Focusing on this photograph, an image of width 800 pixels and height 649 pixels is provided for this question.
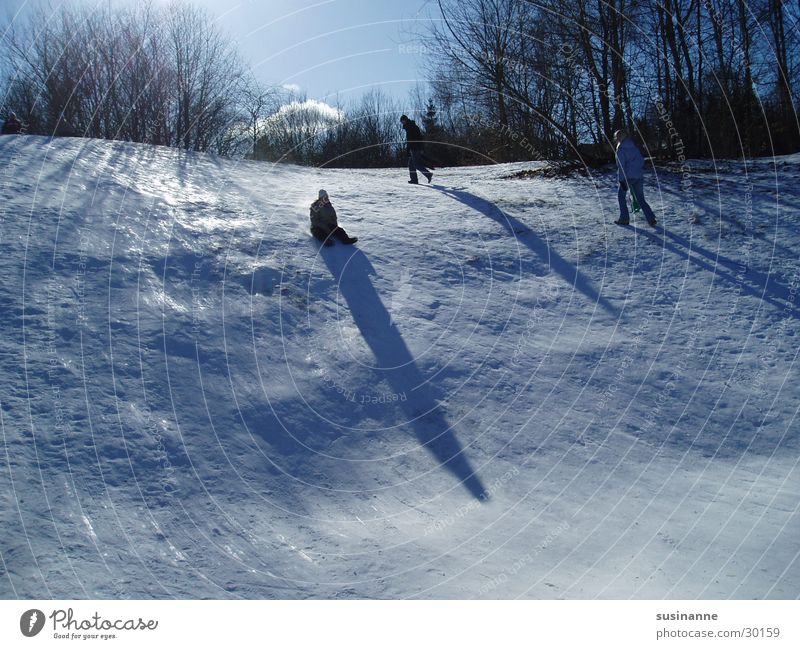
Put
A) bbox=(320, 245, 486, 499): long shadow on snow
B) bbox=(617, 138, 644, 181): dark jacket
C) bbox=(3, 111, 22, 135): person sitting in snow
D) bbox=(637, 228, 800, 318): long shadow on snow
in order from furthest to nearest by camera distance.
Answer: bbox=(3, 111, 22, 135): person sitting in snow < bbox=(617, 138, 644, 181): dark jacket < bbox=(637, 228, 800, 318): long shadow on snow < bbox=(320, 245, 486, 499): long shadow on snow

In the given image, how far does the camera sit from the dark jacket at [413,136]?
13062 mm

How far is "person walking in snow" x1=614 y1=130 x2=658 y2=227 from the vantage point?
10305mm

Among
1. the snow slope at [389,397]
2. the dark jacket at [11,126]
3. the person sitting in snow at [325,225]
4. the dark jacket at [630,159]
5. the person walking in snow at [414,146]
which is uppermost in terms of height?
the dark jacket at [11,126]

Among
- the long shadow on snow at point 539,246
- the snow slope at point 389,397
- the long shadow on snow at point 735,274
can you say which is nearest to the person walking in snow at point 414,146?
the long shadow on snow at point 539,246

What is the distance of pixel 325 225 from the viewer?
390 inches

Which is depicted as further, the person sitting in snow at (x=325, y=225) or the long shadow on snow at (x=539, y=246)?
the person sitting in snow at (x=325, y=225)

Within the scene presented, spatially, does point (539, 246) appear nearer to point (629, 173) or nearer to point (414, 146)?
point (629, 173)

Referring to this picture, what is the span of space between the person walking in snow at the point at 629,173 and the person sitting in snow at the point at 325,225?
5012mm

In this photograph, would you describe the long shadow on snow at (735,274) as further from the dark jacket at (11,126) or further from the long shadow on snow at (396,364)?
the dark jacket at (11,126)

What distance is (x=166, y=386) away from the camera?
6156 mm

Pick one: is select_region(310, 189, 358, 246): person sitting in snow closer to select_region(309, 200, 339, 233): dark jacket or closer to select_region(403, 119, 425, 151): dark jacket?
select_region(309, 200, 339, 233): dark jacket

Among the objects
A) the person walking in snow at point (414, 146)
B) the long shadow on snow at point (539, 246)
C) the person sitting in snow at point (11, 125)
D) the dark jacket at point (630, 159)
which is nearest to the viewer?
the long shadow on snow at point (539, 246)

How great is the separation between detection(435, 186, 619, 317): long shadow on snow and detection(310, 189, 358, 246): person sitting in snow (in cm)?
317

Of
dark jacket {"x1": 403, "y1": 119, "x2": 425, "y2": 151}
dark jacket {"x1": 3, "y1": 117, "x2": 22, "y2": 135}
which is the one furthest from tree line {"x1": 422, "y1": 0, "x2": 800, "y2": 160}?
dark jacket {"x1": 3, "y1": 117, "x2": 22, "y2": 135}
